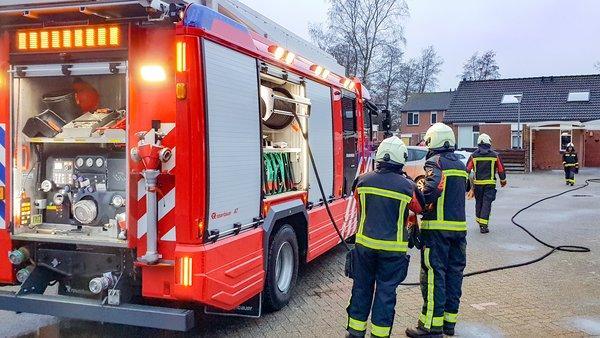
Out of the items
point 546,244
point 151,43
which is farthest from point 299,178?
point 546,244

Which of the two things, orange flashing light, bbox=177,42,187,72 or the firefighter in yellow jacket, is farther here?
the firefighter in yellow jacket

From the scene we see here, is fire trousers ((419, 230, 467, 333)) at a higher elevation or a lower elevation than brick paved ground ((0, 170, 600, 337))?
higher

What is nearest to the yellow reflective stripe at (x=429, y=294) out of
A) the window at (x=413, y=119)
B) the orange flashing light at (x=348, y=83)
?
the orange flashing light at (x=348, y=83)

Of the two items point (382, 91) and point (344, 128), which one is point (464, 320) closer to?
point (344, 128)

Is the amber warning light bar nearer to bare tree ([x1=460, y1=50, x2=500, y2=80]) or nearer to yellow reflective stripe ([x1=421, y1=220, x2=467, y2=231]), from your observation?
yellow reflective stripe ([x1=421, y1=220, x2=467, y2=231])

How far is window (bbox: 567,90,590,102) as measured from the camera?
110 feet

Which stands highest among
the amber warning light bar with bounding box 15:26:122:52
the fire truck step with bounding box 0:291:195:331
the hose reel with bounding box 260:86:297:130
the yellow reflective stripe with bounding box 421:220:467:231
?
the amber warning light bar with bounding box 15:26:122:52

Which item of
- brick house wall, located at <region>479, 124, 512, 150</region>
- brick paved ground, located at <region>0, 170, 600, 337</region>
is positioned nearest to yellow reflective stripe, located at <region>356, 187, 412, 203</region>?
brick paved ground, located at <region>0, 170, 600, 337</region>

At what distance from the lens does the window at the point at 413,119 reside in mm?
55562

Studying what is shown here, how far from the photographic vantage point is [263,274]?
4914 millimetres

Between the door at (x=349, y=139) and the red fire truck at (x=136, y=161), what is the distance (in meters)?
2.37

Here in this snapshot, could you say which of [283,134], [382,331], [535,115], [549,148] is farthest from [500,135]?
[382,331]

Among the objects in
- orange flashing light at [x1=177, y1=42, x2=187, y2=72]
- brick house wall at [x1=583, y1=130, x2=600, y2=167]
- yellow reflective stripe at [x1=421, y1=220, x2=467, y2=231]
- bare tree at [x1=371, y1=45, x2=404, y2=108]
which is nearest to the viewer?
orange flashing light at [x1=177, y1=42, x2=187, y2=72]

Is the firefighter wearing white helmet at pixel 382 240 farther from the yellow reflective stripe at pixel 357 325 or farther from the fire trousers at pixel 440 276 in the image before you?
the fire trousers at pixel 440 276
